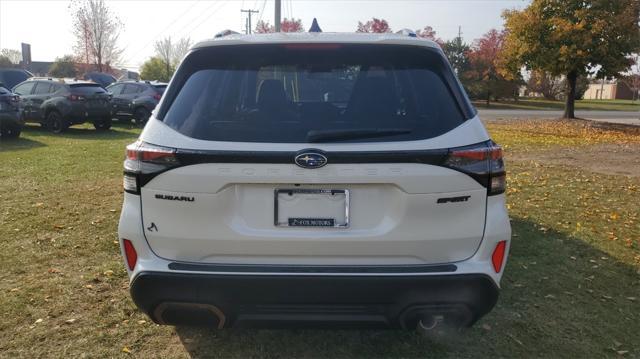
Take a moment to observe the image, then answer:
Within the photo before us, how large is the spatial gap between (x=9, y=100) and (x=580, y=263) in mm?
14128

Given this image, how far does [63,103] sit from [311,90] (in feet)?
50.1

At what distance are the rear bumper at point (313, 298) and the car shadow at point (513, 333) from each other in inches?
26.1

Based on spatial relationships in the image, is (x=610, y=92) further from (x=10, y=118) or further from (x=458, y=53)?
(x=10, y=118)

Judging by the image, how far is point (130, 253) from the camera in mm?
2678

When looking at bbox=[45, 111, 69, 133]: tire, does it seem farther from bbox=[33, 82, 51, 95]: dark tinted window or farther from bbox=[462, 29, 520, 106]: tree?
bbox=[462, 29, 520, 106]: tree

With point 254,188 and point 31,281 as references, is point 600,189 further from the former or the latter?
point 31,281

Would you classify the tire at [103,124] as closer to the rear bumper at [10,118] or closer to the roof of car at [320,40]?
the rear bumper at [10,118]

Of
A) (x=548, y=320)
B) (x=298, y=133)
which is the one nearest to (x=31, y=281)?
(x=298, y=133)

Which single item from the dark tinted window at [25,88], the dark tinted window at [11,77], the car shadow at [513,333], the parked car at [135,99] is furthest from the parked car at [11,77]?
the car shadow at [513,333]

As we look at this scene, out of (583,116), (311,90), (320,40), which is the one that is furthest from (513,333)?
(583,116)

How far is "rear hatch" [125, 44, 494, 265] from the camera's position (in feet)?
8.02

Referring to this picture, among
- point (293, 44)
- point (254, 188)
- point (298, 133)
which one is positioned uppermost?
point (293, 44)

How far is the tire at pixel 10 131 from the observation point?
1376cm

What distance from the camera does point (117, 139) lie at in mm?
14602
